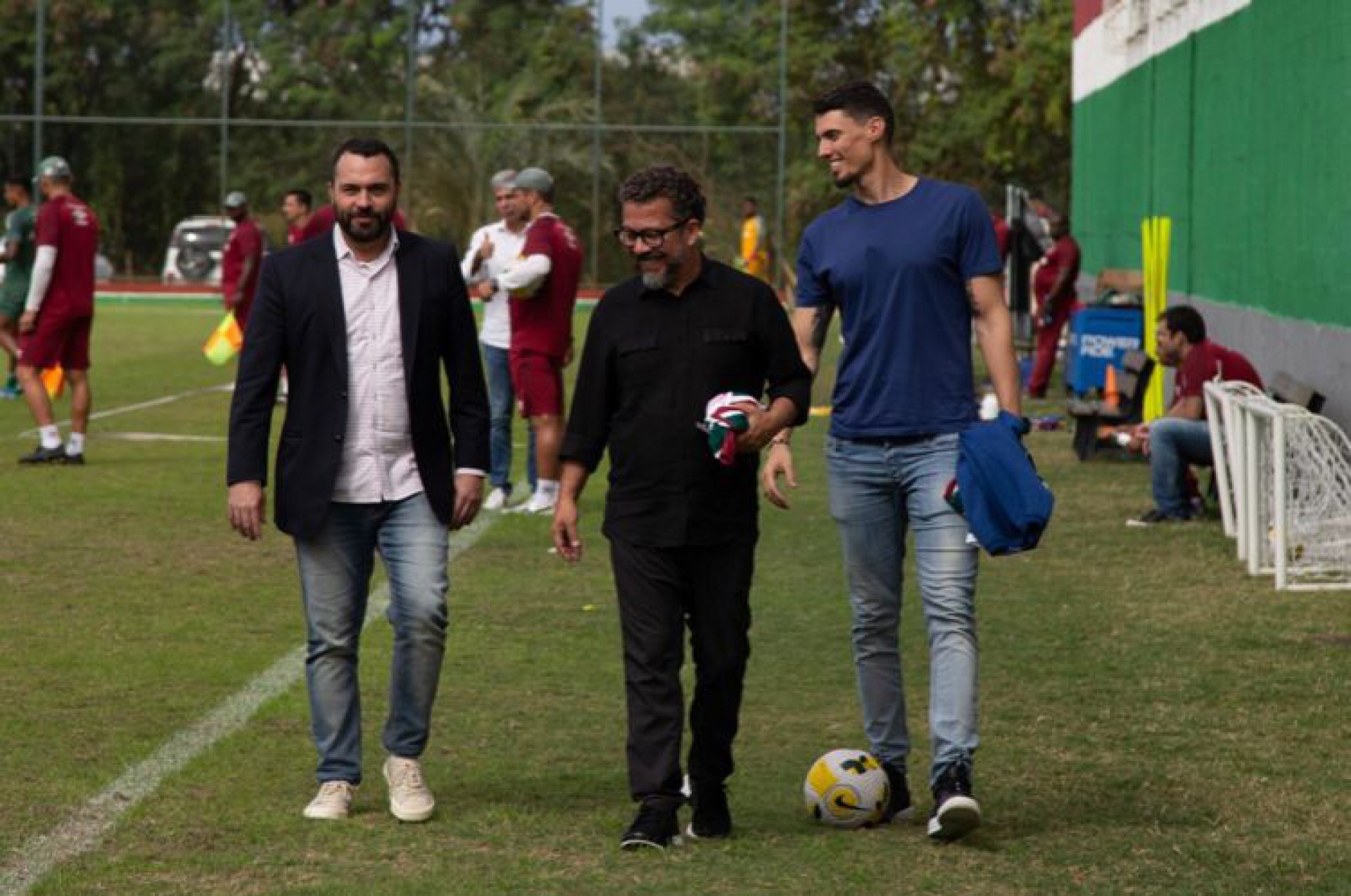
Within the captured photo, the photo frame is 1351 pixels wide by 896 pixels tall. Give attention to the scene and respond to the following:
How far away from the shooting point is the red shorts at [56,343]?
17.2 metres

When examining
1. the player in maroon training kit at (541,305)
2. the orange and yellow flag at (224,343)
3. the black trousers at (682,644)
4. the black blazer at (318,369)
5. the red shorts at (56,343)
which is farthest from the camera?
the orange and yellow flag at (224,343)

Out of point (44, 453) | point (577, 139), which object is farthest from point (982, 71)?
point (44, 453)

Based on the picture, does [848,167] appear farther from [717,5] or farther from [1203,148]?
[717,5]

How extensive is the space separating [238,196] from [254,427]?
17.8 meters

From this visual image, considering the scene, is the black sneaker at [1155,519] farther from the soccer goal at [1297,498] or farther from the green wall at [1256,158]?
the soccer goal at [1297,498]

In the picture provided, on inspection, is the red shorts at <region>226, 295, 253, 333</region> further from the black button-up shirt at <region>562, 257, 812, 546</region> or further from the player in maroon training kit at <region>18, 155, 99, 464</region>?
the black button-up shirt at <region>562, 257, 812, 546</region>

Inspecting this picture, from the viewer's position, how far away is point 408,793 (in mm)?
6883

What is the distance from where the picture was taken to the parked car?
53.1 m

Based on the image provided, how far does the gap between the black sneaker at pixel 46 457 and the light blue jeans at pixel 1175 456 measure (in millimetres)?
7444

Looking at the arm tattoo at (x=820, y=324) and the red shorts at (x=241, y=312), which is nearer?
the arm tattoo at (x=820, y=324)

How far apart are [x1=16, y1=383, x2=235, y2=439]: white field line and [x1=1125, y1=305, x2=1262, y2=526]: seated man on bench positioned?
7970 mm

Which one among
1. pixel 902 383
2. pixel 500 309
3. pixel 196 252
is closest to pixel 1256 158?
pixel 500 309

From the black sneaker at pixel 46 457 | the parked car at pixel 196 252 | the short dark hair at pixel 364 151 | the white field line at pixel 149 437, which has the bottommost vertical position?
the black sneaker at pixel 46 457

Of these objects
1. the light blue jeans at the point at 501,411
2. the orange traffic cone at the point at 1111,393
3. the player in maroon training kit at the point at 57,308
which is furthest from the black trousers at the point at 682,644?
the orange traffic cone at the point at 1111,393
